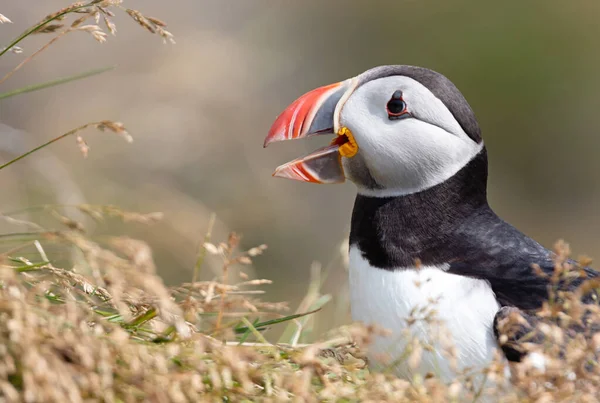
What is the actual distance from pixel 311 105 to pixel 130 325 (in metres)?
1.19

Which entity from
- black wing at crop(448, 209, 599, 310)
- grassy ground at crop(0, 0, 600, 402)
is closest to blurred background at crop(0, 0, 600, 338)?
black wing at crop(448, 209, 599, 310)

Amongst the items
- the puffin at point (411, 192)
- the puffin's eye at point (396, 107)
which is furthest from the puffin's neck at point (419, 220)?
the puffin's eye at point (396, 107)

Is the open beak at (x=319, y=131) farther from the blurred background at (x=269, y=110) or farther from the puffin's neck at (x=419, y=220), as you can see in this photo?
the blurred background at (x=269, y=110)

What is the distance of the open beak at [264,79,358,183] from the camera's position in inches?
121

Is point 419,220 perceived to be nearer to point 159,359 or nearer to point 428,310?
point 428,310

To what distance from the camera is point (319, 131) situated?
3057 mm

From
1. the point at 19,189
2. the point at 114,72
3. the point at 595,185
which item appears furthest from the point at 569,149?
the point at 19,189

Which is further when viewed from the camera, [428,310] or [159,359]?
[428,310]

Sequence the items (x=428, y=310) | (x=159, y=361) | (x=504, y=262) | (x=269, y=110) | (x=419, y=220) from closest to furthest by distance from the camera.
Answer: (x=159, y=361), (x=428, y=310), (x=504, y=262), (x=419, y=220), (x=269, y=110)

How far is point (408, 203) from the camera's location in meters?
3.01

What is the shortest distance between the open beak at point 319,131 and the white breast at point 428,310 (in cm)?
42

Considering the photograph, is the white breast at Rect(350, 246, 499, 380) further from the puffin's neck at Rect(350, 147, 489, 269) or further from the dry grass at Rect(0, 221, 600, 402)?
the dry grass at Rect(0, 221, 600, 402)

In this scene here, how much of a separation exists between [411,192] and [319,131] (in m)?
0.38

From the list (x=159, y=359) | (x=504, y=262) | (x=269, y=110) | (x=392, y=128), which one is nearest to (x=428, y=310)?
(x=504, y=262)
